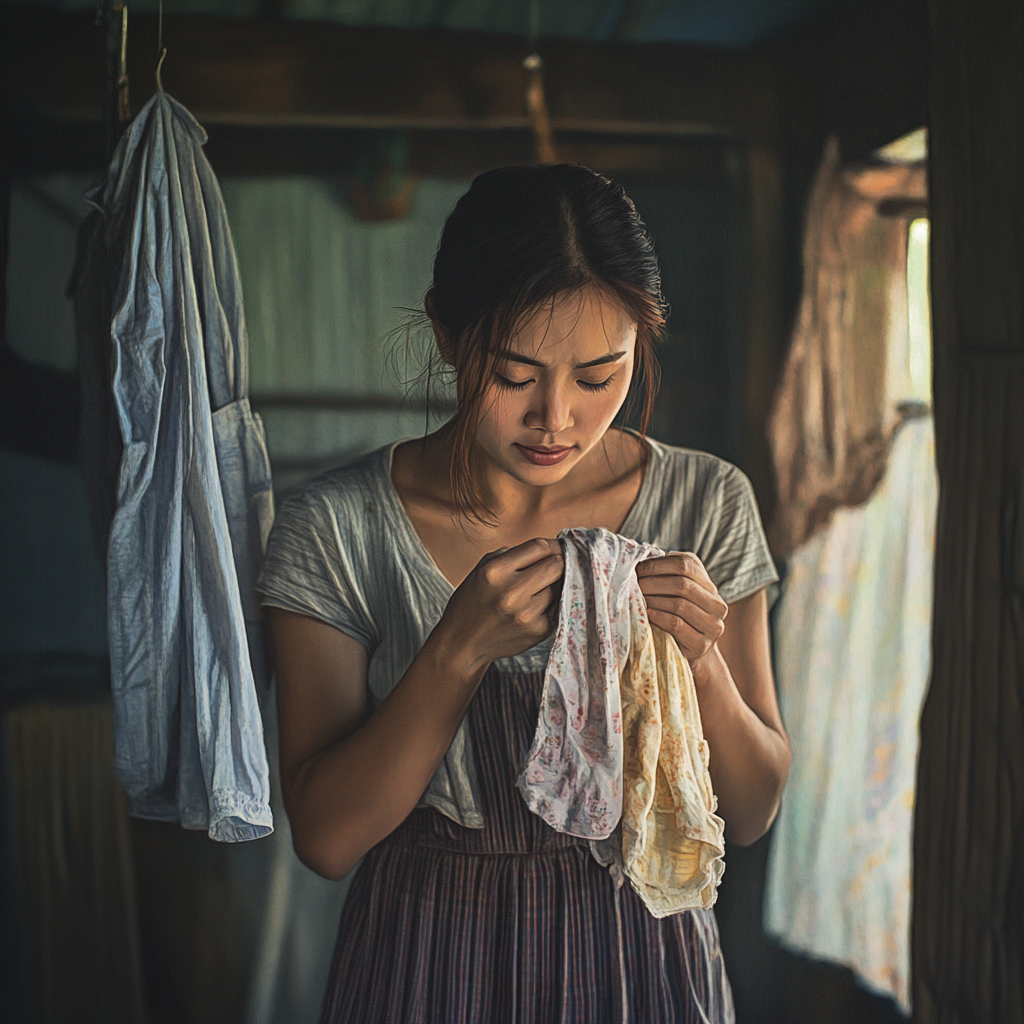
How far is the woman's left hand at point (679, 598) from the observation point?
97cm

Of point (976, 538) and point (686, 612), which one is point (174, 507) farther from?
point (976, 538)

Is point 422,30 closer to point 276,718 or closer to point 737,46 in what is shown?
point 737,46

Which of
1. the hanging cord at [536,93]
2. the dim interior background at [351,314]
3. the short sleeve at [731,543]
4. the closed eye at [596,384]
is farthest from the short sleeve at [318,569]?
the hanging cord at [536,93]

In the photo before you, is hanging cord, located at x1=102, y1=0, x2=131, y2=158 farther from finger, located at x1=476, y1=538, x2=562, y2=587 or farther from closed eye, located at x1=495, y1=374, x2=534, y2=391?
finger, located at x1=476, y1=538, x2=562, y2=587

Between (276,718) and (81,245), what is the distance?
0.67m

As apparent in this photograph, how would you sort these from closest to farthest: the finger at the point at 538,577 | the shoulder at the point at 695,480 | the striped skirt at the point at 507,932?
the finger at the point at 538,577, the striped skirt at the point at 507,932, the shoulder at the point at 695,480

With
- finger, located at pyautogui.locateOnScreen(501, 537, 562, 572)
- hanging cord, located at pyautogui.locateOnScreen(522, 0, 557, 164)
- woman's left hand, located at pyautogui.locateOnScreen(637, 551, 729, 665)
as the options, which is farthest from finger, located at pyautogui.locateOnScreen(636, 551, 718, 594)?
hanging cord, located at pyautogui.locateOnScreen(522, 0, 557, 164)

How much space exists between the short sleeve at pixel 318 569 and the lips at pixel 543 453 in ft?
0.76

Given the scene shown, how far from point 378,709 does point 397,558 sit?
0.19 meters

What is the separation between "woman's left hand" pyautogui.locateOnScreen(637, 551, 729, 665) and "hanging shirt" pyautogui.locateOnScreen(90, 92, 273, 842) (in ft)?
1.54

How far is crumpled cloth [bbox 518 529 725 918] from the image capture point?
95 cm

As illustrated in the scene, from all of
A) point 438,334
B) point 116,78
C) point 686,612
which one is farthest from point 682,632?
point 116,78

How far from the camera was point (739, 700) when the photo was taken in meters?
1.08

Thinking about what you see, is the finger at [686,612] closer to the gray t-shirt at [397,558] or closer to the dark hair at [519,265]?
the gray t-shirt at [397,558]
